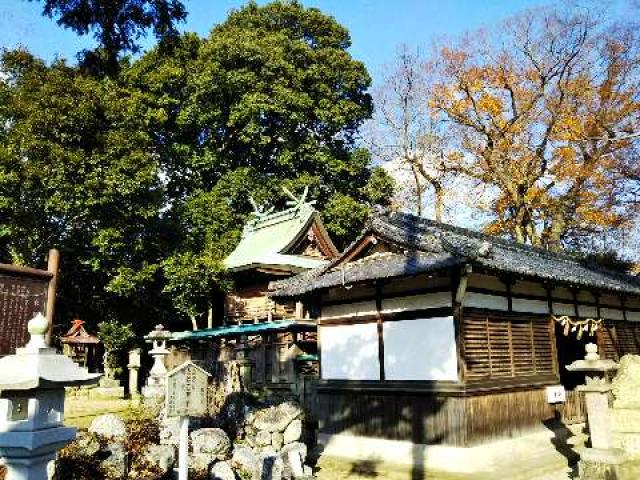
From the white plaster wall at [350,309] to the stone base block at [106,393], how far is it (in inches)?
477

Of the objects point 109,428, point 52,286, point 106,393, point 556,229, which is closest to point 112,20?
point 52,286

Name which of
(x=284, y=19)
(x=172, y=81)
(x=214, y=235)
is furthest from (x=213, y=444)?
(x=284, y=19)

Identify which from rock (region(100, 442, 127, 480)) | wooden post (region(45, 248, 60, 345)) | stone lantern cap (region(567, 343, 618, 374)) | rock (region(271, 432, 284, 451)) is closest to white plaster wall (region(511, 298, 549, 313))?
stone lantern cap (region(567, 343, 618, 374))

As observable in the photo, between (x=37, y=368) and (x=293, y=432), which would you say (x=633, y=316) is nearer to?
(x=293, y=432)

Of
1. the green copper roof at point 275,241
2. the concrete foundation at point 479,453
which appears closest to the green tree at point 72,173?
the green copper roof at point 275,241

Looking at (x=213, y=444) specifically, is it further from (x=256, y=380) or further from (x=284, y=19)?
(x=284, y=19)

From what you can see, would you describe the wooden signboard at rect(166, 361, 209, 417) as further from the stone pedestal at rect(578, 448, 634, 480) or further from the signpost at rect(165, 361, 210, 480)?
the stone pedestal at rect(578, 448, 634, 480)

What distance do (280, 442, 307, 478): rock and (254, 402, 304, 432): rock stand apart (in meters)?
3.13

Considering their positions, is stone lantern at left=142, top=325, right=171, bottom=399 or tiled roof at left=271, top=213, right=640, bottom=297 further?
stone lantern at left=142, top=325, right=171, bottom=399

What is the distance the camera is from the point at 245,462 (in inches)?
501

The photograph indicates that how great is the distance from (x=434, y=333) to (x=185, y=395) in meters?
5.86

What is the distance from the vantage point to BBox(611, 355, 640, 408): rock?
524 inches

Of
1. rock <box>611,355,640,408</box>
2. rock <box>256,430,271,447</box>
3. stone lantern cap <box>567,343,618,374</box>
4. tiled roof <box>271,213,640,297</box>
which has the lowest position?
rock <box>256,430,271,447</box>

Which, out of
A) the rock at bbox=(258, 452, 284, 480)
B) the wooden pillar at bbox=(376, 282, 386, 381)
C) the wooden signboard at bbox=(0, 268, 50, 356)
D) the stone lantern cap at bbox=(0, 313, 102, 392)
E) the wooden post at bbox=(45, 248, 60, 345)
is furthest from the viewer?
the wooden pillar at bbox=(376, 282, 386, 381)
